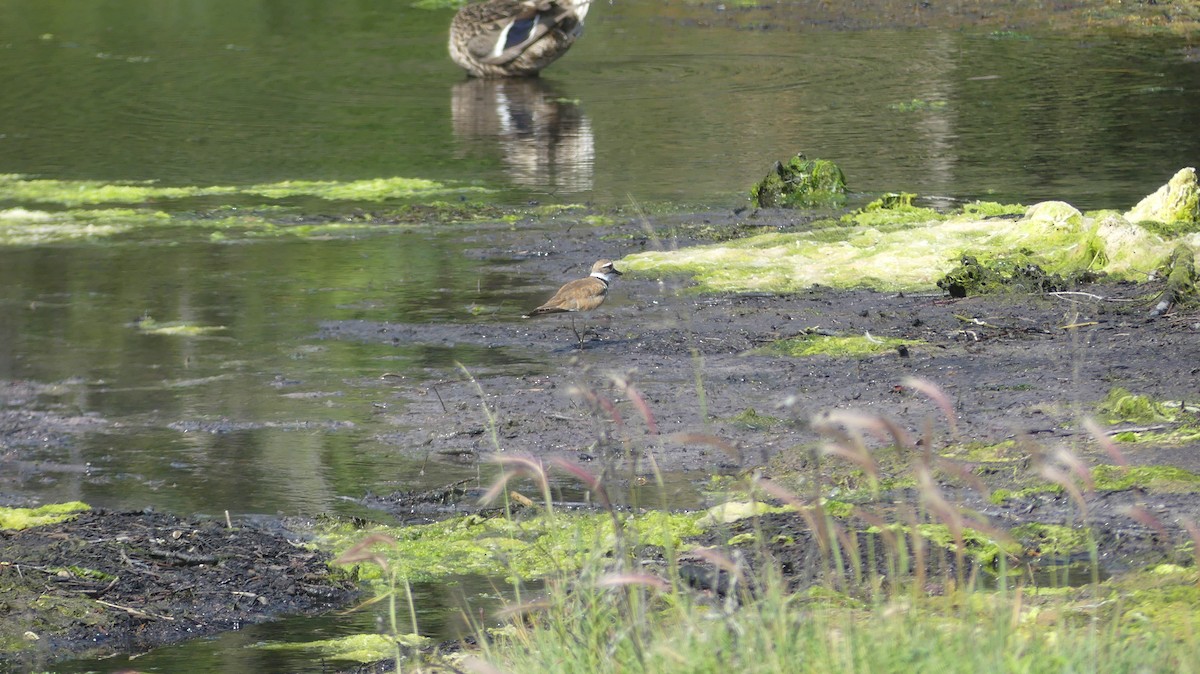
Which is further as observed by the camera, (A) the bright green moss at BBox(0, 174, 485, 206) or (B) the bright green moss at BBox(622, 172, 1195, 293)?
(A) the bright green moss at BBox(0, 174, 485, 206)

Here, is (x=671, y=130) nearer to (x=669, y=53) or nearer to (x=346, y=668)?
(x=669, y=53)

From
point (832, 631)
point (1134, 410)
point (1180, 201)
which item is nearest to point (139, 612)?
point (832, 631)

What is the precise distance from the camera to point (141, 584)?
5.70 meters

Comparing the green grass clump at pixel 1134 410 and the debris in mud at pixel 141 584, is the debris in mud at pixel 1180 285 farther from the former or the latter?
the debris in mud at pixel 141 584

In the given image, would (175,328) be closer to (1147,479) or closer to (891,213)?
(891,213)

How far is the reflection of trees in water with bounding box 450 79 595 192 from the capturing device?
1377 centimetres

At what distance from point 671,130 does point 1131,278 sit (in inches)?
258

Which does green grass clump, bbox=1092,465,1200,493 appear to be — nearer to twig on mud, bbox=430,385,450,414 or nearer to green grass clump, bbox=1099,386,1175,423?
green grass clump, bbox=1099,386,1175,423

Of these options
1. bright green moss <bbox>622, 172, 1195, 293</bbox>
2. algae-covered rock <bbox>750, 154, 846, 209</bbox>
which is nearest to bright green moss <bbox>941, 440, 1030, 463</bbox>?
bright green moss <bbox>622, 172, 1195, 293</bbox>

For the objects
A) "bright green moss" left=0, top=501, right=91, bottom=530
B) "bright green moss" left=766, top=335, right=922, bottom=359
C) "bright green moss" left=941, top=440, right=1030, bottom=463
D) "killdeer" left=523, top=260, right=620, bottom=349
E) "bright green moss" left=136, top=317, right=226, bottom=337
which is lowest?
"bright green moss" left=136, top=317, right=226, bottom=337

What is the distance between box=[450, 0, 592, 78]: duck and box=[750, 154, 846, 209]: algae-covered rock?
747 cm

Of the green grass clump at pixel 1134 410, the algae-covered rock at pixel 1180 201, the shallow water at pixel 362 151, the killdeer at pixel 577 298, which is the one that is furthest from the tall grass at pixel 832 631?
the algae-covered rock at pixel 1180 201

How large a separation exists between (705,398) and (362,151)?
7.91 m

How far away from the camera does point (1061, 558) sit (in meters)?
5.46
